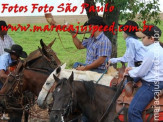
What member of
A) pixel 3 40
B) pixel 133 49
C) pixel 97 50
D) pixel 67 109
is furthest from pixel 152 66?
pixel 3 40

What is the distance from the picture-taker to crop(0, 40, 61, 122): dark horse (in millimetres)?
7617

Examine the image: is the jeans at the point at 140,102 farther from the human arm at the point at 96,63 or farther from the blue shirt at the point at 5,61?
the blue shirt at the point at 5,61

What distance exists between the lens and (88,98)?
18.7 ft

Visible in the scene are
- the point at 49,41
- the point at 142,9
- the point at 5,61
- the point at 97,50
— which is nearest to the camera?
the point at 97,50

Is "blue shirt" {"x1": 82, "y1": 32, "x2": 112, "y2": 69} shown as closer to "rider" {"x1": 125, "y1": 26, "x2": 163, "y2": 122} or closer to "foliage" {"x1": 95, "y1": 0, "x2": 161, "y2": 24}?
"rider" {"x1": 125, "y1": 26, "x2": 163, "y2": 122}

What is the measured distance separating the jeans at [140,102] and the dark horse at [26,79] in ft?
8.84

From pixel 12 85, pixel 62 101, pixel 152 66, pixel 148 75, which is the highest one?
pixel 152 66

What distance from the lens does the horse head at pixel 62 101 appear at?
5.29 meters

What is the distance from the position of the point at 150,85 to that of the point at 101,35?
2.20m

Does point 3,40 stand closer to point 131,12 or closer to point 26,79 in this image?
point 26,79

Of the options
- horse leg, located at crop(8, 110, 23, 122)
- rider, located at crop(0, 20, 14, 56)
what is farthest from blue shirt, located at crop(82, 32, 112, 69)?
rider, located at crop(0, 20, 14, 56)

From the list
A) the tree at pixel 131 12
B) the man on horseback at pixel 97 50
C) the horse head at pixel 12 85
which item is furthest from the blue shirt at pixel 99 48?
the tree at pixel 131 12

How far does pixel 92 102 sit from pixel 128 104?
0.56 meters

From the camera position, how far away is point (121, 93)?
5754 millimetres
